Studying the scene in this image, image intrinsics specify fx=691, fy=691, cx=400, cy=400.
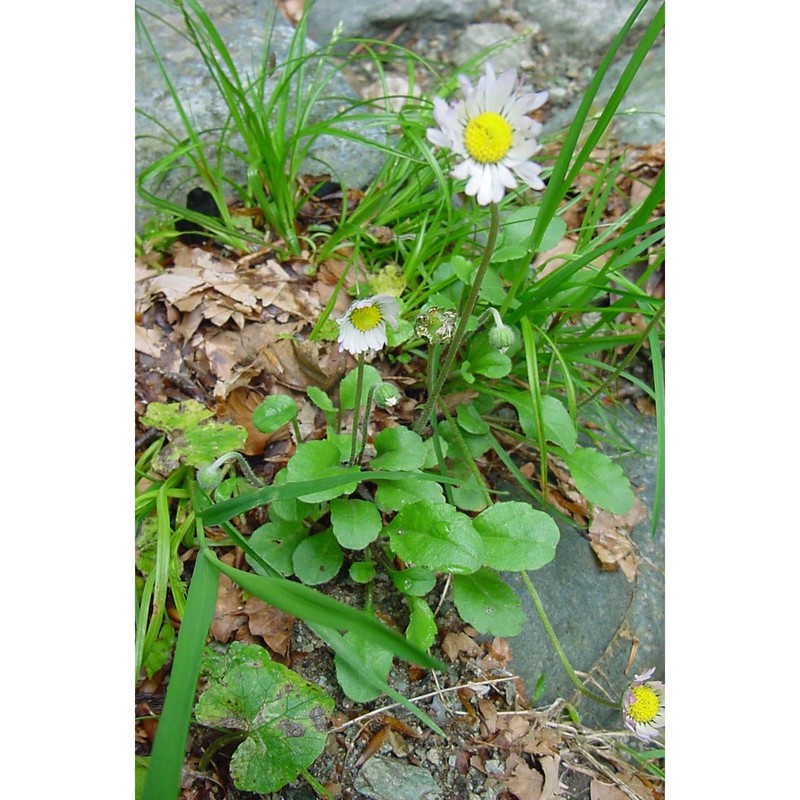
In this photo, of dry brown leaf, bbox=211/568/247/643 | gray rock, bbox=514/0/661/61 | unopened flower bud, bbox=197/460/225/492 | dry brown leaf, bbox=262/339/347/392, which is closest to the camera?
unopened flower bud, bbox=197/460/225/492

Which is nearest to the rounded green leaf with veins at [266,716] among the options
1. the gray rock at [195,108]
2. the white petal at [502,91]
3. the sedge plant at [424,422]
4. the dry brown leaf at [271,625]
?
the sedge plant at [424,422]

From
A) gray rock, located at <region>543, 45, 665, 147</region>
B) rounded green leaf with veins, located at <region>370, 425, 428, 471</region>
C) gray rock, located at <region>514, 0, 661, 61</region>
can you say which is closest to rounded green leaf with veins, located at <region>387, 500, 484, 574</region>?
rounded green leaf with veins, located at <region>370, 425, 428, 471</region>

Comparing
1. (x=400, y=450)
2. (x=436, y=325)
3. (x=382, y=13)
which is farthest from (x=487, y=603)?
(x=382, y=13)

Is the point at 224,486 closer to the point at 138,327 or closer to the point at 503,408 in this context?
the point at 138,327

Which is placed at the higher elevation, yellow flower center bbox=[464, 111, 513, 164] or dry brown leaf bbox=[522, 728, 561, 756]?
yellow flower center bbox=[464, 111, 513, 164]

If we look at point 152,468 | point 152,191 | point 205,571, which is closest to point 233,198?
point 152,191

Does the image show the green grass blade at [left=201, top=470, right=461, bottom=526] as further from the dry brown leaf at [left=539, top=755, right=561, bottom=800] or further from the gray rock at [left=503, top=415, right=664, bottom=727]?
the dry brown leaf at [left=539, top=755, right=561, bottom=800]

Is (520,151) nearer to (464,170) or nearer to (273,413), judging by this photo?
(464,170)
